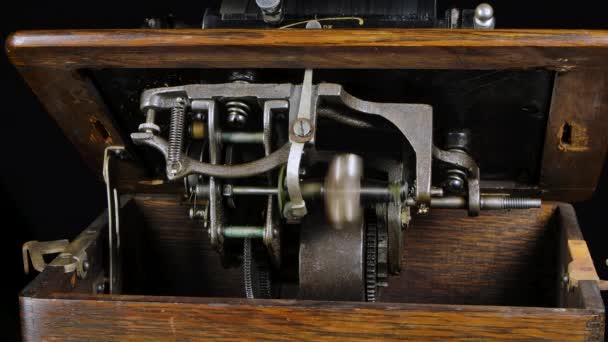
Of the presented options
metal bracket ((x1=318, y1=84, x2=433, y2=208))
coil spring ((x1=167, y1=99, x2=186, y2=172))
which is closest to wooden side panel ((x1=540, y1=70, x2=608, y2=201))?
metal bracket ((x1=318, y1=84, x2=433, y2=208))

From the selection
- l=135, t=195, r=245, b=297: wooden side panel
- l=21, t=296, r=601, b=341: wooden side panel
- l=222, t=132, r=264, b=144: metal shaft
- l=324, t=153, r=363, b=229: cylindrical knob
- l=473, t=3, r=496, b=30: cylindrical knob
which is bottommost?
l=135, t=195, r=245, b=297: wooden side panel

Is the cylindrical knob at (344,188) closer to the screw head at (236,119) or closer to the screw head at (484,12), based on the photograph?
the screw head at (236,119)

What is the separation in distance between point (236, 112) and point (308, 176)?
0.30 m

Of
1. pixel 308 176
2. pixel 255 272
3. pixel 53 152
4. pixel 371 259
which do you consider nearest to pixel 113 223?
pixel 255 272

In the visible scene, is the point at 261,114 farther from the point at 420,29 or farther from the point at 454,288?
the point at 454,288

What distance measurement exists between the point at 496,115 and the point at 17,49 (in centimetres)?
96

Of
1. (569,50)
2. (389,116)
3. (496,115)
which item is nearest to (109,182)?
(389,116)

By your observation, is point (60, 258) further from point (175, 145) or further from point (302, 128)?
point (302, 128)

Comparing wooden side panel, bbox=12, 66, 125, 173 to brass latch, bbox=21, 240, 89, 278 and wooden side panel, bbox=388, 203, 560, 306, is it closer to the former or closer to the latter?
brass latch, bbox=21, 240, 89, 278

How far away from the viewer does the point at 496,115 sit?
7.18ft

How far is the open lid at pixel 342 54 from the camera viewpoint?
195 centimetres

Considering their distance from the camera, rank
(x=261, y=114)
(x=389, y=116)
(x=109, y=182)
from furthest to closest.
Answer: (x=109, y=182) → (x=261, y=114) → (x=389, y=116)

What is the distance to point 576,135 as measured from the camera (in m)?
2.17

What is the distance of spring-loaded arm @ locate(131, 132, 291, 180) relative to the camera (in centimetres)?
201
